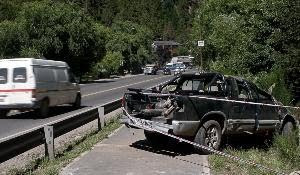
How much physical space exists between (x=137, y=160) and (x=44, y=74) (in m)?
10.0

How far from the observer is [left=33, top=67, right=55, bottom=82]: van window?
18522 millimetres

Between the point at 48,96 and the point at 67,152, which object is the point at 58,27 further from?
the point at 67,152

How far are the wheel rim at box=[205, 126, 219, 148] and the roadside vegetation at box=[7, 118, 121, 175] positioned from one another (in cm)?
250

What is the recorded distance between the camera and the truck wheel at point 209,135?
10516 millimetres

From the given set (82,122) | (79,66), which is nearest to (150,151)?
(82,122)

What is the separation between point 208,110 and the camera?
10.6 meters

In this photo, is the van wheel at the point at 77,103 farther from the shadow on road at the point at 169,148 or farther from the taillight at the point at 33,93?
the shadow on road at the point at 169,148

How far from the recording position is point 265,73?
923 inches

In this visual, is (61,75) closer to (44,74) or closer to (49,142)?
(44,74)

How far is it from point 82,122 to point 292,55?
33.4ft

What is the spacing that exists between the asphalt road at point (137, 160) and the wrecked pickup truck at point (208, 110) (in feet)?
1.62

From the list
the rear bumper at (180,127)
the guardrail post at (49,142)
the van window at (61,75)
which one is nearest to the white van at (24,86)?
the van window at (61,75)

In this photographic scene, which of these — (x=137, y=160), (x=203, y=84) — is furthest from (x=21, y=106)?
(x=137, y=160)

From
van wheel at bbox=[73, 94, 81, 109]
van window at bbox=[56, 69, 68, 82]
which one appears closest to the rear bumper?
van window at bbox=[56, 69, 68, 82]
